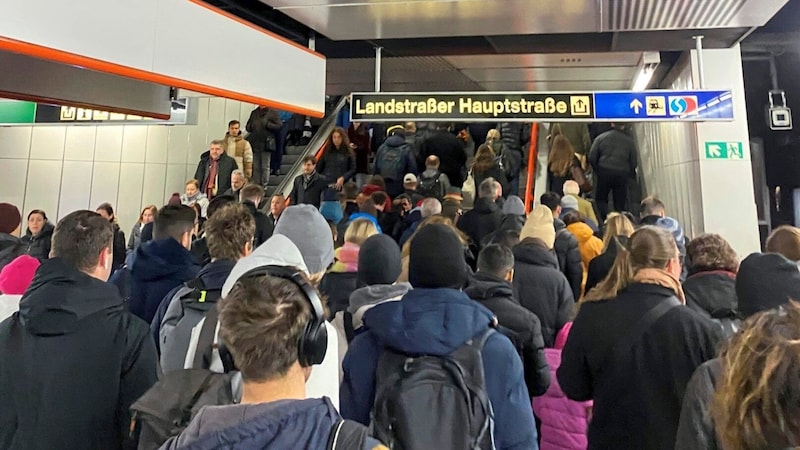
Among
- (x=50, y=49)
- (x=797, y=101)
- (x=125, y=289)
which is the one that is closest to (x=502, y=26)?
(x=50, y=49)

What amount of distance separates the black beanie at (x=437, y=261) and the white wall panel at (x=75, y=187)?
1034cm

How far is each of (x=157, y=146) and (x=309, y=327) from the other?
10847mm

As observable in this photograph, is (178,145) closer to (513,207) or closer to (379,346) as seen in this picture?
(513,207)

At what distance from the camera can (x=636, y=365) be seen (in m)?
1.89

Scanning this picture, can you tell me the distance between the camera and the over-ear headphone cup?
1048mm

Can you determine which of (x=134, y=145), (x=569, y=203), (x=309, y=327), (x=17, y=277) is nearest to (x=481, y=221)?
(x=569, y=203)

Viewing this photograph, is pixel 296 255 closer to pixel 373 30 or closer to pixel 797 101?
pixel 373 30

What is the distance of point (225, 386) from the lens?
126 cm

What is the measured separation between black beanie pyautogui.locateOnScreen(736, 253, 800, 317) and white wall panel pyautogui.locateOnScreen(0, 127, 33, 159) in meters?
11.9

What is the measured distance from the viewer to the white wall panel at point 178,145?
10.8m

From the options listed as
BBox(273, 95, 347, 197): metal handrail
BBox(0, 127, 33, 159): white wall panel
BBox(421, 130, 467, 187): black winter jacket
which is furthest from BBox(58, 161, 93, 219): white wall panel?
BBox(421, 130, 467, 187): black winter jacket

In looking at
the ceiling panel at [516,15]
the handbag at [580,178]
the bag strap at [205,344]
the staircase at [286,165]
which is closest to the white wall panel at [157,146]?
the staircase at [286,165]

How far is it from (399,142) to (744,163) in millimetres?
4259

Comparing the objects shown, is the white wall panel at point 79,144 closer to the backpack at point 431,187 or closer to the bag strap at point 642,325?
the backpack at point 431,187
